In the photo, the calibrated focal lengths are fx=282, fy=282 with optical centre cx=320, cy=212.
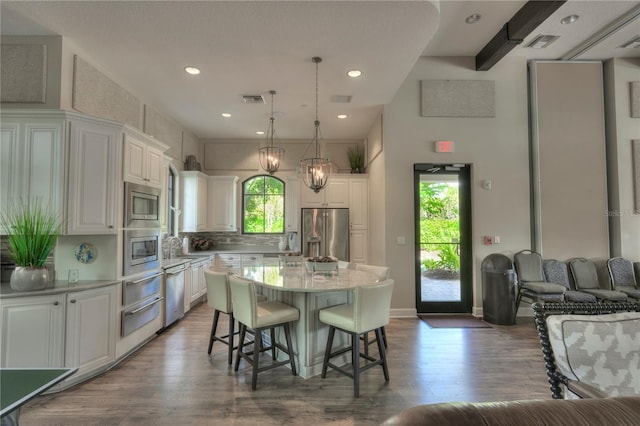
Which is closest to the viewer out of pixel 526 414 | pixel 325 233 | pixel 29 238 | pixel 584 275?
pixel 526 414

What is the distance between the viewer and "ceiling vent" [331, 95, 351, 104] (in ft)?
14.0

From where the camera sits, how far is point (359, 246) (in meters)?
5.86

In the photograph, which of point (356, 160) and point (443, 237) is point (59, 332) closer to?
point (443, 237)

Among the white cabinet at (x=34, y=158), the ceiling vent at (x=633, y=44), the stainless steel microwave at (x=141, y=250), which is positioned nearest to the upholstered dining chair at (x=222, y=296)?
the stainless steel microwave at (x=141, y=250)

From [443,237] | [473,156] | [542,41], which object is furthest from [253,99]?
[542,41]

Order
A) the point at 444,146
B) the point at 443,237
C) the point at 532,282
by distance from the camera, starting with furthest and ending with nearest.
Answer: the point at 443,237, the point at 444,146, the point at 532,282

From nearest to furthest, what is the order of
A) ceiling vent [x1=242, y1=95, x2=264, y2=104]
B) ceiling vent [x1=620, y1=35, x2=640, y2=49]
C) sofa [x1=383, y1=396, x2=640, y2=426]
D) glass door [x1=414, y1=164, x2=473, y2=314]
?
sofa [x1=383, y1=396, x2=640, y2=426]
ceiling vent [x1=620, y1=35, x2=640, y2=49]
ceiling vent [x1=242, y1=95, x2=264, y2=104]
glass door [x1=414, y1=164, x2=473, y2=314]

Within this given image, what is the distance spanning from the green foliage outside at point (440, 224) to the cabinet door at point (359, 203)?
58.0 inches

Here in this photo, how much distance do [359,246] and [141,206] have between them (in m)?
3.96

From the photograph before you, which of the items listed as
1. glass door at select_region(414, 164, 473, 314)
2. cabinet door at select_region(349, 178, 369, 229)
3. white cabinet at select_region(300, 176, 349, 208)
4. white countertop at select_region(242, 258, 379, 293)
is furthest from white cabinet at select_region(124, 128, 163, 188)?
glass door at select_region(414, 164, 473, 314)

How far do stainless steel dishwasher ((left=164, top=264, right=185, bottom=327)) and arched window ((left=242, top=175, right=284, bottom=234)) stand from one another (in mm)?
2426

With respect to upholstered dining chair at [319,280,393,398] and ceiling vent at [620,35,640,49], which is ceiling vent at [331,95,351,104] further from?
ceiling vent at [620,35,640,49]

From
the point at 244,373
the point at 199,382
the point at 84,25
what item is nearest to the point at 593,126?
the point at 244,373

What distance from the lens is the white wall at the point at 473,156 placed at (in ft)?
14.8
